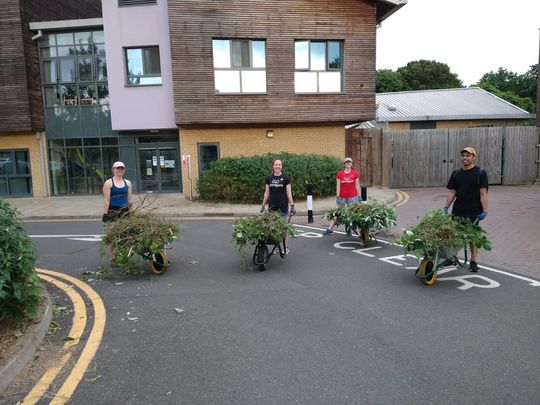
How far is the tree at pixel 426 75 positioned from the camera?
57.3 meters

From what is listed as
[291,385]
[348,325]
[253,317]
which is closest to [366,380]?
[291,385]

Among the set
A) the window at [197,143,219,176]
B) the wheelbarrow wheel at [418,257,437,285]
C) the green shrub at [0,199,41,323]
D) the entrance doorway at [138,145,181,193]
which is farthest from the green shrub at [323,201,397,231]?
the entrance doorway at [138,145,181,193]

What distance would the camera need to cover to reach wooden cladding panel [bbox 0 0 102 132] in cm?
1827

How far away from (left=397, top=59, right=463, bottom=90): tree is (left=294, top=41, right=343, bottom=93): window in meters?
43.7

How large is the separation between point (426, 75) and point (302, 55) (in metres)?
45.5

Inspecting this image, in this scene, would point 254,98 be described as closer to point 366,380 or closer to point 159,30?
point 159,30

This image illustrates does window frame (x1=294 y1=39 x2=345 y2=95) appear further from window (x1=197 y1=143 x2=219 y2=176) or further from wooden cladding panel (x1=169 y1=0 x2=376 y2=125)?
window (x1=197 y1=143 x2=219 y2=176)

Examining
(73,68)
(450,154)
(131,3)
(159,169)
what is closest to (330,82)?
(450,154)

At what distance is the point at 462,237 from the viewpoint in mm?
5980

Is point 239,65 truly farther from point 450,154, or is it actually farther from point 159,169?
point 450,154

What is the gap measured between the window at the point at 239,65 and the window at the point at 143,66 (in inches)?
103

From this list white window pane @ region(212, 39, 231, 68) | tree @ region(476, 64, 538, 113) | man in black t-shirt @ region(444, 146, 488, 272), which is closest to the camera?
man in black t-shirt @ region(444, 146, 488, 272)

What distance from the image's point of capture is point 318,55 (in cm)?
1767

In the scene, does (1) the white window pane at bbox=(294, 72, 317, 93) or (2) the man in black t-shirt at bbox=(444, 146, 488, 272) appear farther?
(1) the white window pane at bbox=(294, 72, 317, 93)
